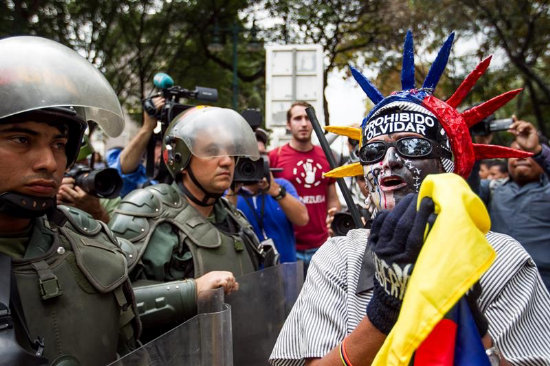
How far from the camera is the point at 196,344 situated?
2.01 meters

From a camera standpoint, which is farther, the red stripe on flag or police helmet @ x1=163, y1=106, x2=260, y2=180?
police helmet @ x1=163, y1=106, x2=260, y2=180

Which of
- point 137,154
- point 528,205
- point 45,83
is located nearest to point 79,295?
point 45,83

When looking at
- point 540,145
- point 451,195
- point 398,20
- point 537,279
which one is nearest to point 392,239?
point 451,195

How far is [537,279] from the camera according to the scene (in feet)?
6.23

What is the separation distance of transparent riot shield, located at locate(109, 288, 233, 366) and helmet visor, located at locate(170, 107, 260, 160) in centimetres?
118

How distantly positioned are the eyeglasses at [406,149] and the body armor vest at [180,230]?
53.8 inches

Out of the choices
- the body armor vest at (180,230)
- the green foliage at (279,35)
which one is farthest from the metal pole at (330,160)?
the green foliage at (279,35)

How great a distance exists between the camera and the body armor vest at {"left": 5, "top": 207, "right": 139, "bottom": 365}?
195 centimetres

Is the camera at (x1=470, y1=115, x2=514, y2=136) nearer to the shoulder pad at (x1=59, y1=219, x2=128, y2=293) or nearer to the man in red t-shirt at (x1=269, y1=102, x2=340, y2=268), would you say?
the man in red t-shirt at (x1=269, y1=102, x2=340, y2=268)

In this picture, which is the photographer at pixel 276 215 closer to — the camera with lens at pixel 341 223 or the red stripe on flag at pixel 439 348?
the camera with lens at pixel 341 223

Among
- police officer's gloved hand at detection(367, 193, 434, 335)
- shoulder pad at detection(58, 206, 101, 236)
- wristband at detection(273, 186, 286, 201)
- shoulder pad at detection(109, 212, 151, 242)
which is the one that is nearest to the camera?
police officer's gloved hand at detection(367, 193, 434, 335)

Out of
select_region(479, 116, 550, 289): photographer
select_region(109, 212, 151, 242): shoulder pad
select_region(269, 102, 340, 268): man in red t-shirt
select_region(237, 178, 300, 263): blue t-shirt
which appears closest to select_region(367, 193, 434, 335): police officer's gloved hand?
select_region(109, 212, 151, 242): shoulder pad

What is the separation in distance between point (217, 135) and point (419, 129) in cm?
148

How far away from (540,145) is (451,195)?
12.6ft
